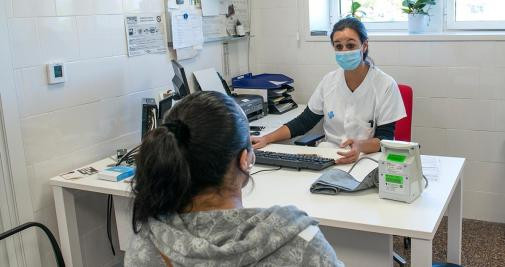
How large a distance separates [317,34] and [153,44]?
120 centimetres

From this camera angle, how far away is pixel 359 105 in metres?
2.77

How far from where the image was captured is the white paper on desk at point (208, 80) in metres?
3.28

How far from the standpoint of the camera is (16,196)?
7.55 ft

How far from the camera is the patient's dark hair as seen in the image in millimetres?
1093

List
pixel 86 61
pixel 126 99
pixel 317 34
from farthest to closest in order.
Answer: pixel 317 34
pixel 126 99
pixel 86 61

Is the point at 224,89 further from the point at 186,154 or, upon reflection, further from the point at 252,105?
the point at 186,154

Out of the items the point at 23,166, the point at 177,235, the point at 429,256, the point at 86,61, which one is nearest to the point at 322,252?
the point at 177,235

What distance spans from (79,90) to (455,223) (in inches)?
68.5

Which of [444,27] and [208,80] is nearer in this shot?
[208,80]

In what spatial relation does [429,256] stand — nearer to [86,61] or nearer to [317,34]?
[86,61]

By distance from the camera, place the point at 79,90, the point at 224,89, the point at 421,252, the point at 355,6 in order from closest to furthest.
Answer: the point at 421,252
the point at 79,90
the point at 224,89
the point at 355,6

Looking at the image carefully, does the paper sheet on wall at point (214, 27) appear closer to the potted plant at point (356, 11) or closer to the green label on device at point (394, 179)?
the potted plant at point (356, 11)

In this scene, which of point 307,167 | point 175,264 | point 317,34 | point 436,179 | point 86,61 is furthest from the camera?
point 317,34

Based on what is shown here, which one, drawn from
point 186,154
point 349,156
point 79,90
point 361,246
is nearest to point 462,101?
point 349,156
